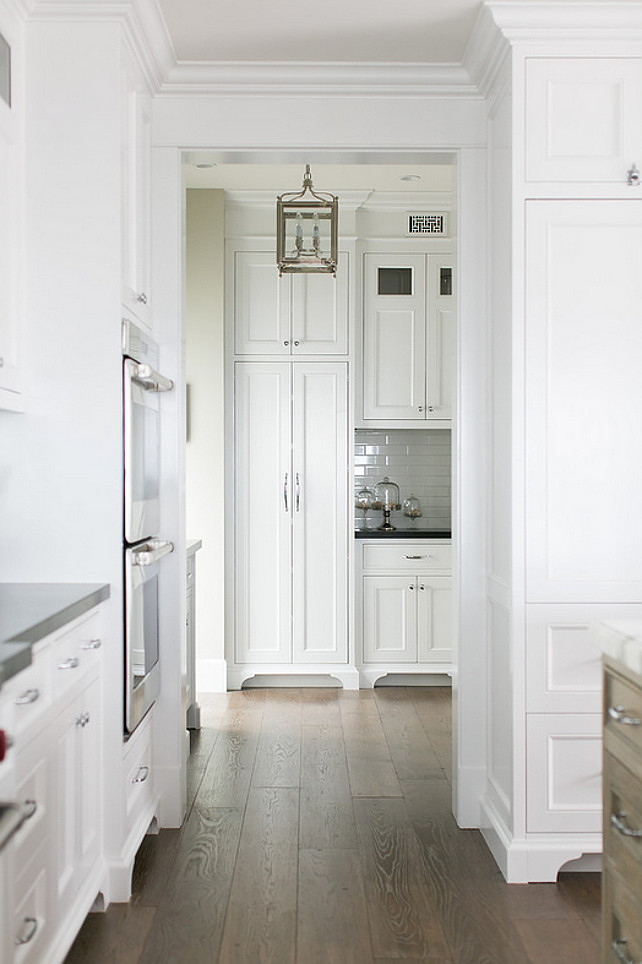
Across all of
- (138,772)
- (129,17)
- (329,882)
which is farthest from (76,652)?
(129,17)

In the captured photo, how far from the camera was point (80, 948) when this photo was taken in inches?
92.9

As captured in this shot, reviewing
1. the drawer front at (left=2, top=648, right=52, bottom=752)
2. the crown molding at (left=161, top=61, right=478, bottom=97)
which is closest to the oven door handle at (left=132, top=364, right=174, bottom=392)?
the drawer front at (left=2, top=648, right=52, bottom=752)

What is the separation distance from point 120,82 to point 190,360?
2622mm

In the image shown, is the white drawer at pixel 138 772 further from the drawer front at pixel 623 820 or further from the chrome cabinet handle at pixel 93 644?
the drawer front at pixel 623 820

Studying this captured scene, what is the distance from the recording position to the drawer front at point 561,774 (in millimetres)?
2781

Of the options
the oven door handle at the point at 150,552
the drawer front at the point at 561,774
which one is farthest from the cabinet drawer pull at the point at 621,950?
the oven door handle at the point at 150,552

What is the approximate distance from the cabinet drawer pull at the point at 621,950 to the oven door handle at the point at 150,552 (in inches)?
62.9

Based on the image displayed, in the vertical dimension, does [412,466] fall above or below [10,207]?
below

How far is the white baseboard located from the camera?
5.27m

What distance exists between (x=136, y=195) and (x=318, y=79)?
82 cm

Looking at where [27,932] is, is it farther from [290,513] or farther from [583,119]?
[290,513]

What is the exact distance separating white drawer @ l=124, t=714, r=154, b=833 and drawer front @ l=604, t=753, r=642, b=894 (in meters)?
1.47

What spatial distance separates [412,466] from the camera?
601cm

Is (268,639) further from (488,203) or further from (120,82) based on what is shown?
(120,82)
